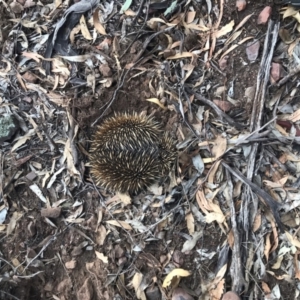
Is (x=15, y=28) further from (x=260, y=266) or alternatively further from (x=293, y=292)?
(x=293, y=292)

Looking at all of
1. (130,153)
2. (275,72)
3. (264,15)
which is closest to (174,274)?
(130,153)

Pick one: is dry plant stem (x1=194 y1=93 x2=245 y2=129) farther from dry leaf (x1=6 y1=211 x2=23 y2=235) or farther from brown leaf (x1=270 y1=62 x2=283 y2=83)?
dry leaf (x1=6 y1=211 x2=23 y2=235)

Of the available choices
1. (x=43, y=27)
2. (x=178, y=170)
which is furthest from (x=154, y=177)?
(x=43, y=27)

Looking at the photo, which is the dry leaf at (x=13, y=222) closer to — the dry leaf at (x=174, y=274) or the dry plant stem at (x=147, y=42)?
the dry leaf at (x=174, y=274)

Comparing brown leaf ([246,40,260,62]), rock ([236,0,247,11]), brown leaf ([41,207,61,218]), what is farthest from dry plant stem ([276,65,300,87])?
brown leaf ([41,207,61,218])

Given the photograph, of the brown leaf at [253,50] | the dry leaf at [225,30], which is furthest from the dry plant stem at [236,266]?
the dry leaf at [225,30]

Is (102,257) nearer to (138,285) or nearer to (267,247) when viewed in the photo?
(138,285)

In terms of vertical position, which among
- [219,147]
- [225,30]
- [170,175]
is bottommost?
[170,175]
